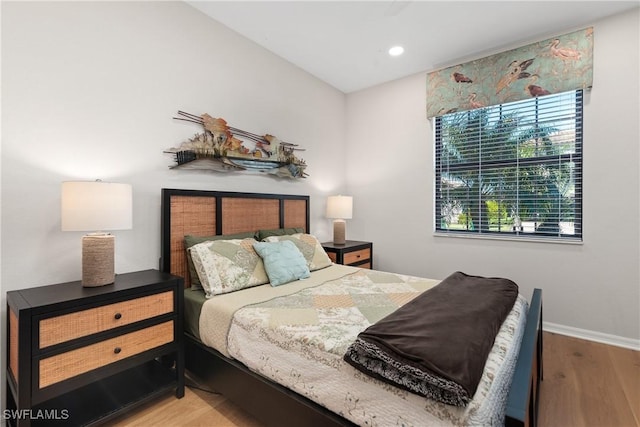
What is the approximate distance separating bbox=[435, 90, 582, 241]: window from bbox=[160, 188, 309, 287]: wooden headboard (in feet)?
6.05

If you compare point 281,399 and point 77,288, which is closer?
point 281,399

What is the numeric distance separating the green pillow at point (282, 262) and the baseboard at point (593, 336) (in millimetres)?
2421

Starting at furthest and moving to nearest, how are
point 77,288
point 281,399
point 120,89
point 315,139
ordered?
point 315,139
point 120,89
point 77,288
point 281,399

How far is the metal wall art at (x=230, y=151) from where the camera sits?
2486 mm

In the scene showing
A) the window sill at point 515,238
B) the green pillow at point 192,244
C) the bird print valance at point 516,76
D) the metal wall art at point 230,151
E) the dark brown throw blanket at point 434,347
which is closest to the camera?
the dark brown throw blanket at point 434,347

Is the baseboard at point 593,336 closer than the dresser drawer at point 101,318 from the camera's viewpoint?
No

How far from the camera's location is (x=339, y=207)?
145 inches

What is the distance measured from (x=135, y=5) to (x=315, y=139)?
7.01ft

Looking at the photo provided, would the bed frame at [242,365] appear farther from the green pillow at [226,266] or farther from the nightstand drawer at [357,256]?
the nightstand drawer at [357,256]

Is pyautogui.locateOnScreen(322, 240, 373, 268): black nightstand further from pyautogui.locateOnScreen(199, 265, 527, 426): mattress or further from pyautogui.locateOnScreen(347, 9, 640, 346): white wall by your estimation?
pyautogui.locateOnScreen(199, 265, 527, 426): mattress

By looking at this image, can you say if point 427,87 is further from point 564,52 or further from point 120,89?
point 120,89

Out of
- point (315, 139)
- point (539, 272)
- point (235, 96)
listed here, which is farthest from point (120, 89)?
point (539, 272)

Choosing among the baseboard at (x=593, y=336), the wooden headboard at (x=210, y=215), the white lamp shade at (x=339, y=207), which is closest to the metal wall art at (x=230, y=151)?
the wooden headboard at (x=210, y=215)

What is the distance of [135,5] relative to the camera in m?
2.18
